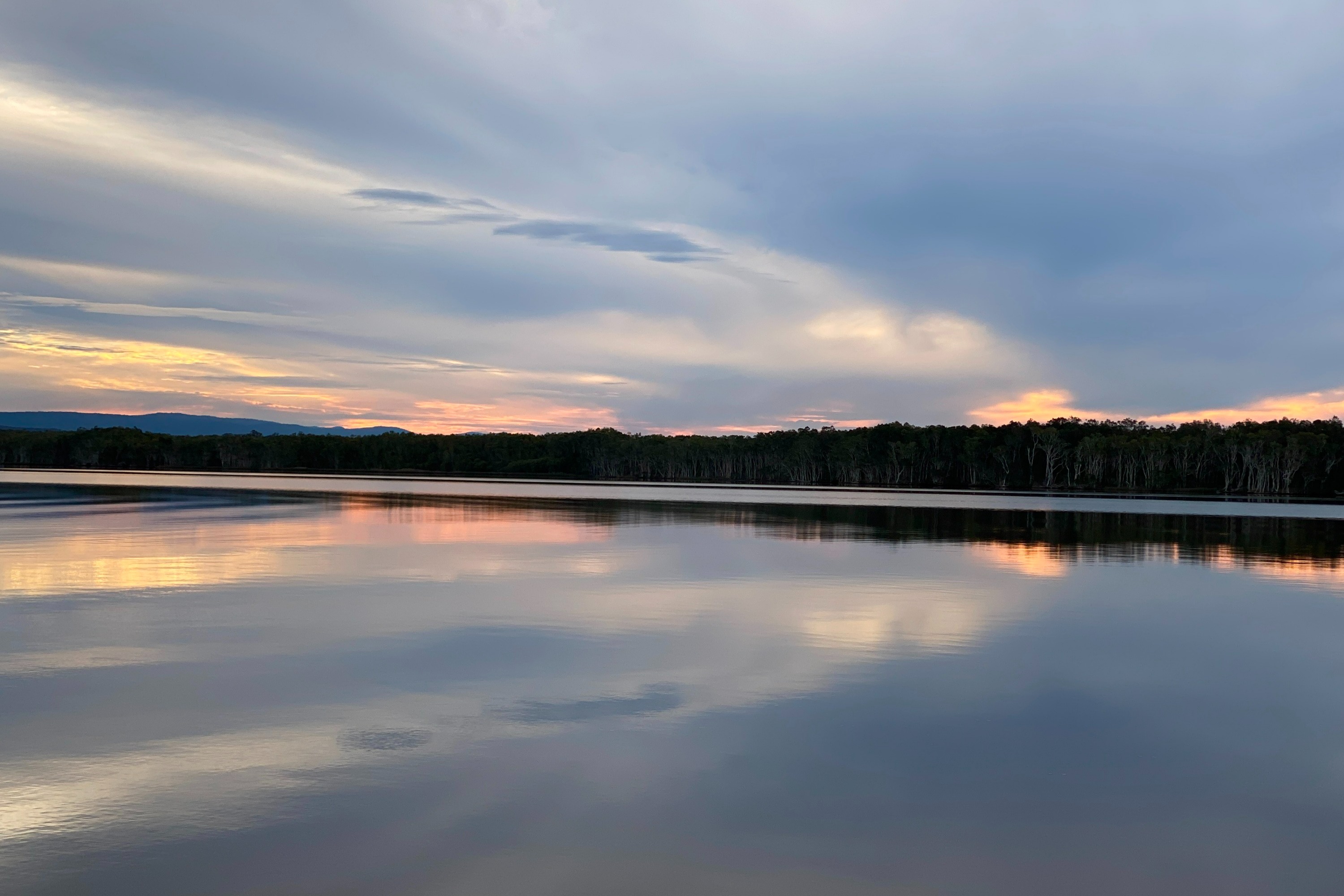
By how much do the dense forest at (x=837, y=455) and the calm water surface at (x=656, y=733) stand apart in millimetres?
113356

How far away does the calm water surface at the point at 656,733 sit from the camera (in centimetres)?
625

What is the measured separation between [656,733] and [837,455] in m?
144

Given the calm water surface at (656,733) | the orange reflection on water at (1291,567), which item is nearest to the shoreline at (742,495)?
the orange reflection on water at (1291,567)

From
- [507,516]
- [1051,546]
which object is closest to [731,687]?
[1051,546]

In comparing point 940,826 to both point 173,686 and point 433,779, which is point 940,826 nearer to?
point 433,779

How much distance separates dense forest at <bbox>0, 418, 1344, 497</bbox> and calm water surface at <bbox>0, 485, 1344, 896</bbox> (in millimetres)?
113356

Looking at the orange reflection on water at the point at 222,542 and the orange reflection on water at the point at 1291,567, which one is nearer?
the orange reflection on water at the point at 222,542

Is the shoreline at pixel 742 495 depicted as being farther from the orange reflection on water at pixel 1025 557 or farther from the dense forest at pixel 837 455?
the orange reflection on water at pixel 1025 557

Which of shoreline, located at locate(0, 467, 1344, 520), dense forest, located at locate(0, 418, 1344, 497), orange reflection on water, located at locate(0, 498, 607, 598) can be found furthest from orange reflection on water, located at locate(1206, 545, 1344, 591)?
dense forest, located at locate(0, 418, 1344, 497)

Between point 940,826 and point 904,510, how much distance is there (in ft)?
158

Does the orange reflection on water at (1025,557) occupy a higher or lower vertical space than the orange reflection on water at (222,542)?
higher

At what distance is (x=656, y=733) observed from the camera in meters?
8.95

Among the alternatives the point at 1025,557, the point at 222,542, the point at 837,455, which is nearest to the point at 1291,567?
the point at 1025,557

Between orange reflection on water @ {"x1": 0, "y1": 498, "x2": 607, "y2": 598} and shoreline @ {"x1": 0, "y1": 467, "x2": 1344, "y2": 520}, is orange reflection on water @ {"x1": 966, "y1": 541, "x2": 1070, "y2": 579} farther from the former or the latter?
shoreline @ {"x1": 0, "y1": 467, "x2": 1344, "y2": 520}
